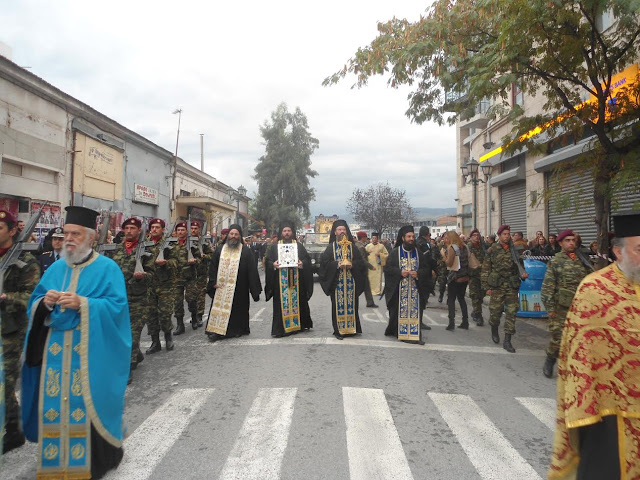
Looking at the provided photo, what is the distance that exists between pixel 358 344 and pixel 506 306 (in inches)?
93.8

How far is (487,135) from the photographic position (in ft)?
68.9

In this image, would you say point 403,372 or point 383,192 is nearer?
point 403,372

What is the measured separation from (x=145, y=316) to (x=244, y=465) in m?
3.23

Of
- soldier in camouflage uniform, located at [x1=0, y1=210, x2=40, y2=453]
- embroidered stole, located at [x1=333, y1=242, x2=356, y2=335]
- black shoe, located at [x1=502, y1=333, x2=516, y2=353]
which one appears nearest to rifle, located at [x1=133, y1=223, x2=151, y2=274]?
soldier in camouflage uniform, located at [x1=0, y1=210, x2=40, y2=453]

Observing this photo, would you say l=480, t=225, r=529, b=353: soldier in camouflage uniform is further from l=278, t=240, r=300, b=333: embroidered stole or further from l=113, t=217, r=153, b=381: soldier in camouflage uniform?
l=113, t=217, r=153, b=381: soldier in camouflage uniform

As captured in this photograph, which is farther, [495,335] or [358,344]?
[495,335]

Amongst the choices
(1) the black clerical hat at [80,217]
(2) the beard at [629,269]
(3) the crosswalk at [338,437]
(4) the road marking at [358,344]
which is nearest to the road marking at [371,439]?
(3) the crosswalk at [338,437]

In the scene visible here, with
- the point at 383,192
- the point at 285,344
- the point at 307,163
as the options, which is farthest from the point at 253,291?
the point at 307,163

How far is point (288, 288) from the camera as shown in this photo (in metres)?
7.85

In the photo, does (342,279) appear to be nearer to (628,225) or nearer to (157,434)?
(157,434)

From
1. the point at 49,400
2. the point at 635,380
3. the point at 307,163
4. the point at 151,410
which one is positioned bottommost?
the point at 151,410

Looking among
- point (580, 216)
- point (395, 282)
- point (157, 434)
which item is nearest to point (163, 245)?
point (157, 434)

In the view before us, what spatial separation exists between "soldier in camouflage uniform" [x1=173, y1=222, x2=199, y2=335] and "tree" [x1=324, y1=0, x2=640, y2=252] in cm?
405

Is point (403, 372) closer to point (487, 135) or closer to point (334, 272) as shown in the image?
point (334, 272)
